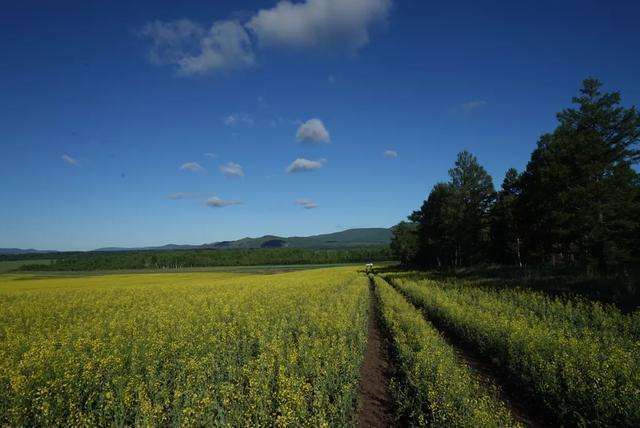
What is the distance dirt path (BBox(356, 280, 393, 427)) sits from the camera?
7.56m

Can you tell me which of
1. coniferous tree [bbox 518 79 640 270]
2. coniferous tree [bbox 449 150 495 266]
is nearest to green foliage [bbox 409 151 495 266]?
coniferous tree [bbox 449 150 495 266]

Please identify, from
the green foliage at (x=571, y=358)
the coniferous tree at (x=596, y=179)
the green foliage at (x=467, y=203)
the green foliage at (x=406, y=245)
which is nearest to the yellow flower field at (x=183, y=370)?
the green foliage at (x=571, y=358)

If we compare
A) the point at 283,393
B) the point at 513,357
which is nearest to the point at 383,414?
the point at 283,393

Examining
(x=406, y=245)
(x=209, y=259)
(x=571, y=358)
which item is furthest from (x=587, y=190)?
(x=209, y=259)

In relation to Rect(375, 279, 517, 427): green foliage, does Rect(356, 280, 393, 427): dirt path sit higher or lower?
lower

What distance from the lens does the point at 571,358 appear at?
8734 millimetres

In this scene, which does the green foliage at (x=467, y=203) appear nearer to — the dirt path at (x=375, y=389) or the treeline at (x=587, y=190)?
the treeline at (x=587, y=190)

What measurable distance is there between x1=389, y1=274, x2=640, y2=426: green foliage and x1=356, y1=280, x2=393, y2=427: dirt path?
10.6ft

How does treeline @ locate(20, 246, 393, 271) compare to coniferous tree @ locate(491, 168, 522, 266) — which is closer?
coniferous tree @ locate(491, 168, 522, 266)

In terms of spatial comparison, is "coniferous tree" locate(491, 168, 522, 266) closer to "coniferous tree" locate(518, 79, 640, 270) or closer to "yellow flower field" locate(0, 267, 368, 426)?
"coniferous tree" locate(518, 79, 640, 270)

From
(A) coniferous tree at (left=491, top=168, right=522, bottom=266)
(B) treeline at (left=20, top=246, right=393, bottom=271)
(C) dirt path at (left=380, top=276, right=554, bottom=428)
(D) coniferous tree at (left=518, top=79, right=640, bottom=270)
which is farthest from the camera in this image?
(B) treeline at (left=20, top=246, right=393, bottom=271)

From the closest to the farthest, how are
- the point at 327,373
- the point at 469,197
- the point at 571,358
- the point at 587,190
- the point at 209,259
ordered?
the point at 327,373 → the point at 571,358 → the point at 587,190 → the point at 469,197 → the point at 209,259

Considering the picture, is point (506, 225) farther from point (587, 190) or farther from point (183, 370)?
point (183, 370)

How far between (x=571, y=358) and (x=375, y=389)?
15.9 ft
